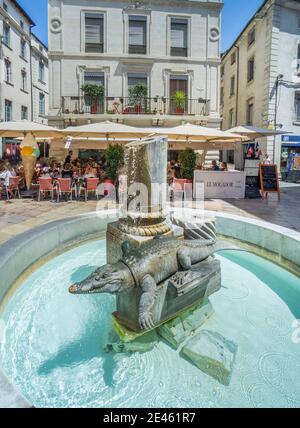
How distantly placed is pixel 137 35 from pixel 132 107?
465 centimetres

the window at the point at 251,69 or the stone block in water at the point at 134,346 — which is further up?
the window at the point at 251,69

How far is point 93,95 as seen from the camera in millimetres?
19328

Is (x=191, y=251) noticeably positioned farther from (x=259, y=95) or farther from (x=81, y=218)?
(x=259, y=95)

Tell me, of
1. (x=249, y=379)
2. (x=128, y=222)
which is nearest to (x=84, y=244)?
(x=128, y=222)

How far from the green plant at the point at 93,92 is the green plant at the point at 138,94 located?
5.99 feet

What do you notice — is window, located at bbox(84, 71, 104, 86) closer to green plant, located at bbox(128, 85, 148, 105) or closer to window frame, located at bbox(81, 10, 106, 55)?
window frame, located at bbox(81, 10, 106, 55)

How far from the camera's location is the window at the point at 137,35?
19.8 m

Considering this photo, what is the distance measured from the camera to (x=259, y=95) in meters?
21.2

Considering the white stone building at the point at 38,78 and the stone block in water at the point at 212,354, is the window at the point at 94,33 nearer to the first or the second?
the white stone building at the point at 38,78

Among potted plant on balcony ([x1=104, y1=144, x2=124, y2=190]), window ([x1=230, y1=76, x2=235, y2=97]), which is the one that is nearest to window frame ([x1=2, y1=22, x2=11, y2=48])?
potted plant on balcony ([x1=104, y1=144, x2=124, y2=190])

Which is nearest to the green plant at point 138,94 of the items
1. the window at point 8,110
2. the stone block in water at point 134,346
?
the window at point 8,110

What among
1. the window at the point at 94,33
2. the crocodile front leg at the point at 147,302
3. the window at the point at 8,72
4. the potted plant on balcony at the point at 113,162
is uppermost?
the window at the point at 94,33

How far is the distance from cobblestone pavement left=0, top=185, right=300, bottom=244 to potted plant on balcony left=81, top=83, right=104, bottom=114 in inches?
457

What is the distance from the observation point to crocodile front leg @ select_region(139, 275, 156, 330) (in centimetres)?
276
